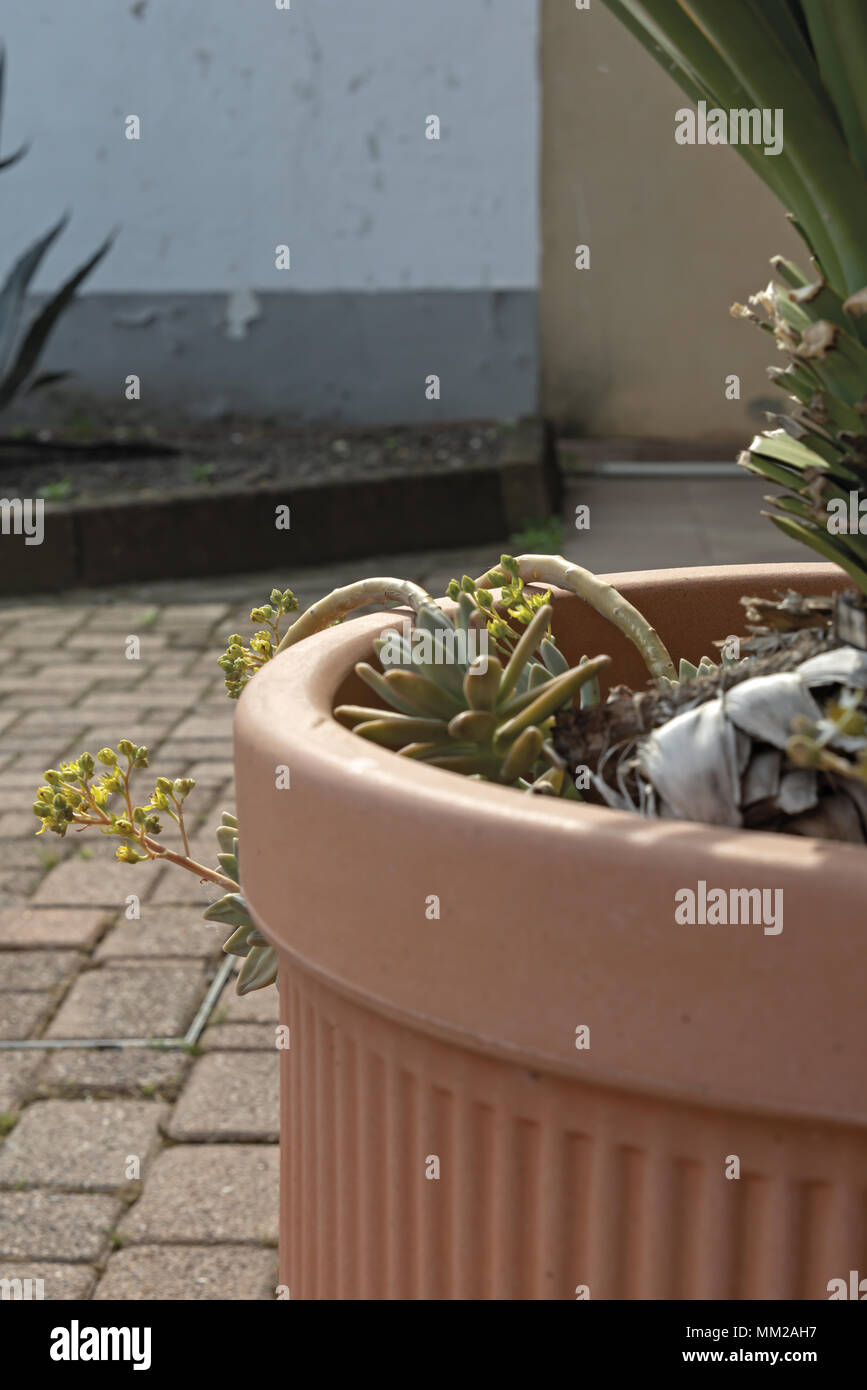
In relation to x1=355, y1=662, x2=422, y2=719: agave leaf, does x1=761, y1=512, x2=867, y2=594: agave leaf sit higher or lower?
higher

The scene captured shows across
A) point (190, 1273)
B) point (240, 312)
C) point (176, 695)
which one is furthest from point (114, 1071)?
point (240, 312)

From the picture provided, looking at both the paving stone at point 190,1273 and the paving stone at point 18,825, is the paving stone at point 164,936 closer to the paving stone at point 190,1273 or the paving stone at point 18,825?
the paving stone at point 18,825

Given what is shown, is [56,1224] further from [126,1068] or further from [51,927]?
[51,927]

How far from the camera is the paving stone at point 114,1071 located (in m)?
2.09

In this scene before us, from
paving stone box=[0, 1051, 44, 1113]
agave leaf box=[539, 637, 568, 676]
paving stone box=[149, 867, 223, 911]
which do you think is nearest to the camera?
agave leaf box=[539, 637, 568, 676]

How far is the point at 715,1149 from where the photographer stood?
775 millimetres

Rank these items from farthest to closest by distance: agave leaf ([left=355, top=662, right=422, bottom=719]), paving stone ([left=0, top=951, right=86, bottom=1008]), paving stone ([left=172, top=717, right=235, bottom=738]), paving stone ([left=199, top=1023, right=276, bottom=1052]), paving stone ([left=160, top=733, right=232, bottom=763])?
paving stone ([left=172, top=717, right=235, bottom=738]) < paving stone ([left=160, top=733, right=232, bottom=763]) < paving stone ([left=0, top=951, right=86, bottom=1008]) < paving stone ([left=199, top=1023, right=276, bottom=1052]) < agave leaf ([left=355, top=662, right=422, bottom=719])

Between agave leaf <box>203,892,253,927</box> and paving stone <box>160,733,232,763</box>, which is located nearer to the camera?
agave leaf <box>203,892,253,927</box>

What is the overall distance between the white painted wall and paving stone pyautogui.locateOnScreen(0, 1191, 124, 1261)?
541 cm

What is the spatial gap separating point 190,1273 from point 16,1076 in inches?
20.7

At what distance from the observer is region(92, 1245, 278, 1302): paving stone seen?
169 cm

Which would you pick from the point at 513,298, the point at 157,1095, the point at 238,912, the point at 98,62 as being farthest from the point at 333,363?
the point at 238,912

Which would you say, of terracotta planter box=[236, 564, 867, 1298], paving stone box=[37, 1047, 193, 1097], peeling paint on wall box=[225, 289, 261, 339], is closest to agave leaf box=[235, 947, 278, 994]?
terracotta planter box=[236, 564, 867, 1298]

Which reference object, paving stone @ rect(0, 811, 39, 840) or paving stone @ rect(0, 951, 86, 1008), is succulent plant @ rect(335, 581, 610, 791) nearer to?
paving stone @ rect(0, 951, 86, 1008)
